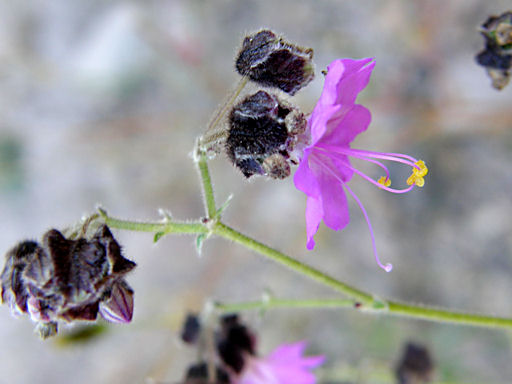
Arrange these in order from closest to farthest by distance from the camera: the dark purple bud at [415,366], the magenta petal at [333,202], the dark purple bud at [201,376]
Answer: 1. the magenta petal at [333,202]
2. the dark purple bud at [201,376]
3. the dark purple bud at [415,366]

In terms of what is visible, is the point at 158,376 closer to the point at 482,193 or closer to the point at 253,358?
the point at 253,358

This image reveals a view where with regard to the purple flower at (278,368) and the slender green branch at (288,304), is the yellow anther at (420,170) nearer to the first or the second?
the slender green branch at (288,304)

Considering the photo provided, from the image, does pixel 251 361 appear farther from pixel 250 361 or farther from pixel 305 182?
pixel 305 182

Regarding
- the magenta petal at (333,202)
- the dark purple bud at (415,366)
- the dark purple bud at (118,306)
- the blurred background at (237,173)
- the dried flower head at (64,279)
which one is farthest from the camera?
the blurred background at (237,173)

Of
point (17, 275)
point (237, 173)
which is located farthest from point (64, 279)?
point (237, 173)

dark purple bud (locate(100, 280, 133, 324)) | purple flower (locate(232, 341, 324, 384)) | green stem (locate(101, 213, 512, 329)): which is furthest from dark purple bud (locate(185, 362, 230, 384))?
dark purple bud (locate(100, 280, 133, 324))

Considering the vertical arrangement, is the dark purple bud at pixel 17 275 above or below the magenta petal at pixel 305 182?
below

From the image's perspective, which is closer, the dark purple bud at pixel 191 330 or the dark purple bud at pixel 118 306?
the dark purple bud at pixel 118 306

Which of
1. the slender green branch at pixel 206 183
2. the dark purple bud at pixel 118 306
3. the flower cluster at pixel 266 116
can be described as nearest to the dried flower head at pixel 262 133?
the flower cluster at pixel 266 116

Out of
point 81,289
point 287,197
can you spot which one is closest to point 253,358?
point 81,289

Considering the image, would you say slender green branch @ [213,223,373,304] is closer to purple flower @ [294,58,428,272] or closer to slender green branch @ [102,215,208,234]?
slender green branch @ [102,215,208,234]
